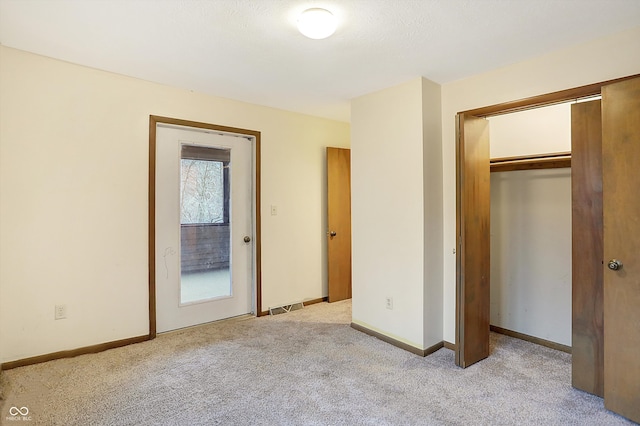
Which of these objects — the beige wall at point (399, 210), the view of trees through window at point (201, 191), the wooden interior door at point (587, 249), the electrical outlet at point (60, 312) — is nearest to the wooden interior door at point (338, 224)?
the beige wall at point (399, 210)

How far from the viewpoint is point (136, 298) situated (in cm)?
314

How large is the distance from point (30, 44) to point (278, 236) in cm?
272

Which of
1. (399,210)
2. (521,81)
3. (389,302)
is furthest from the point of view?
(389,302)

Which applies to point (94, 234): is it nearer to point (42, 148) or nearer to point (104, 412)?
point (42, 148)

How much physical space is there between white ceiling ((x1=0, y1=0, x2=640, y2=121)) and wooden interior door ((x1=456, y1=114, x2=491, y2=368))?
1.97 ft

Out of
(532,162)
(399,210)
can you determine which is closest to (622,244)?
(532,162)

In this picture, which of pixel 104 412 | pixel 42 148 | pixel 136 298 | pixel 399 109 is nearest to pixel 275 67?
pixel 399 109

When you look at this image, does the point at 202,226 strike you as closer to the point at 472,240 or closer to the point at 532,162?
the point at 472,240

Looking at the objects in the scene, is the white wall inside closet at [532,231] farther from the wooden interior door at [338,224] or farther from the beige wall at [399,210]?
the wooden interior door at [338,224]

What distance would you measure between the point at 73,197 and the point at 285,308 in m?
2.43

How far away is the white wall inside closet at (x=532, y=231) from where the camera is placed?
3008 mm

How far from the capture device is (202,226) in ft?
11.8

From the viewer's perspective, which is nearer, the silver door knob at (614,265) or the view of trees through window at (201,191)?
the silver door knob at (614,265)

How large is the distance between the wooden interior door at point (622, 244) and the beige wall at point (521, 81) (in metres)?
0.34
